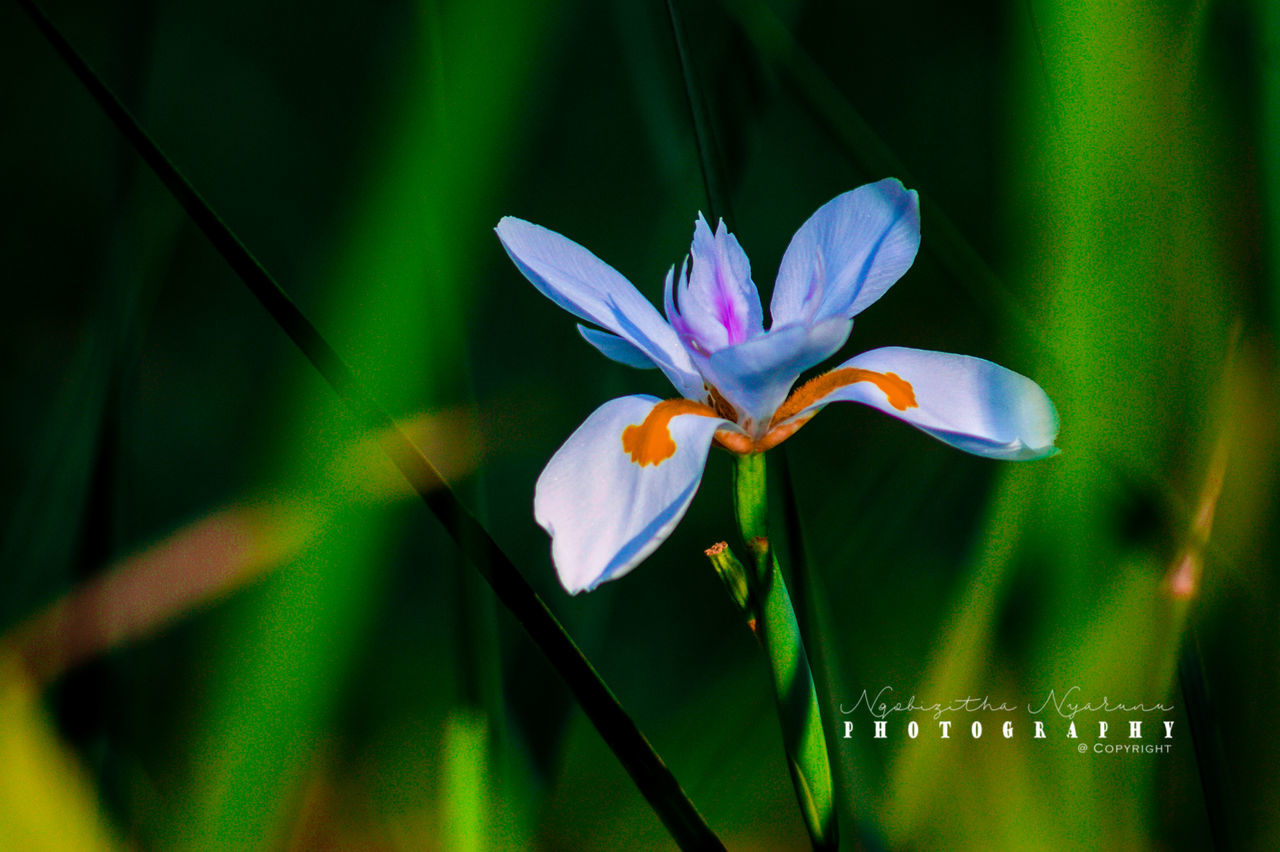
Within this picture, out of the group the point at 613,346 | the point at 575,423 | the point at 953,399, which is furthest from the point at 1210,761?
the point at 575,423

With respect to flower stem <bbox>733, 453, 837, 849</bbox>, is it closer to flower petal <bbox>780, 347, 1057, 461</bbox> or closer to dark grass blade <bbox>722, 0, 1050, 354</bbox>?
flower petal <bbox>780, 347, 1057, 461</bbox>

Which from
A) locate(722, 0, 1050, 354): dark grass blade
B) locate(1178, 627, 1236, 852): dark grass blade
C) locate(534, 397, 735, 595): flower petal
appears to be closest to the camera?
locate(534, 397, 735, 595): flower petal

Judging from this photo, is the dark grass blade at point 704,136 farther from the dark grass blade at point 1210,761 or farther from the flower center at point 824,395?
the dark grass blade at point 1210,761

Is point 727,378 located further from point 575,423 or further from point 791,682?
point 575,423

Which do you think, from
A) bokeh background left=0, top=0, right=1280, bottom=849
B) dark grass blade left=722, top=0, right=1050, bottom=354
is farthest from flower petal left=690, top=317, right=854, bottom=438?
dark grass blade left=722, top=0, right=1050, bottom=354

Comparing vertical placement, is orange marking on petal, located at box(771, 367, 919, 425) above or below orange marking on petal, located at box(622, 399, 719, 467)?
below

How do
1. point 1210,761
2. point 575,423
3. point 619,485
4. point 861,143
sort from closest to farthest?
point 619,485 < point 1210,761 < point 861,143 < point 575,423

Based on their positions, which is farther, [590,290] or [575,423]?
[575,423]

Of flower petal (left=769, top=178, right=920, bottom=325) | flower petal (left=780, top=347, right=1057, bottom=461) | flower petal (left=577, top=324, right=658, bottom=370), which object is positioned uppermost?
flower petal (left=577, top=324, right=658, bottom=370)
